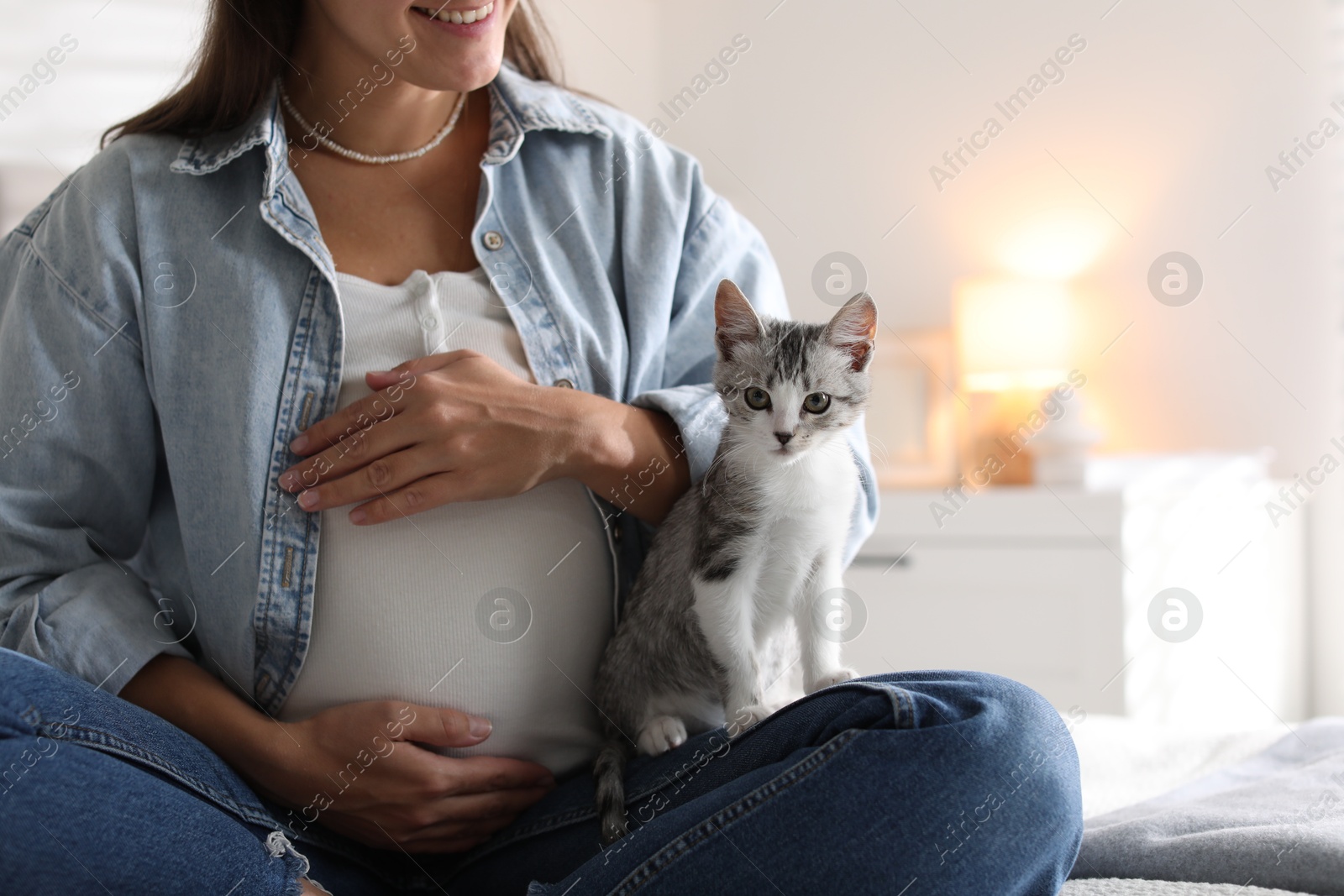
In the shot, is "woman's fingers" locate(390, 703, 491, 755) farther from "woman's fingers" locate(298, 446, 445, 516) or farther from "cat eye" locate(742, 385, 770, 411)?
"cat eye" locate(742, 385, 770, 411)

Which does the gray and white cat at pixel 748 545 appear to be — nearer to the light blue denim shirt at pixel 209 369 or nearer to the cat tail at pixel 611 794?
the cat tail at pixel 611 794

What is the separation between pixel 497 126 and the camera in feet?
4.35

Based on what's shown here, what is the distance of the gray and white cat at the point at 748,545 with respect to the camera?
1.06 metres

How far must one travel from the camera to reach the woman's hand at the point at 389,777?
1015mm

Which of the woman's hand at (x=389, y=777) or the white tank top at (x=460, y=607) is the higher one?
the white tank top at (x=460, y=607)

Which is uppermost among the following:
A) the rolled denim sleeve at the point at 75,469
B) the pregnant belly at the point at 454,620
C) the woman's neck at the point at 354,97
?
the woman's neck at the point at 354,97

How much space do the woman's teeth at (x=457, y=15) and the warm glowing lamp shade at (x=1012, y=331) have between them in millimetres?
2208

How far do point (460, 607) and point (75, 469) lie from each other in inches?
18.4

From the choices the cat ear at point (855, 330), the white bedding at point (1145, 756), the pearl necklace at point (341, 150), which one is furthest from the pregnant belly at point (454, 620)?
the white bedding at point (1145, 756)

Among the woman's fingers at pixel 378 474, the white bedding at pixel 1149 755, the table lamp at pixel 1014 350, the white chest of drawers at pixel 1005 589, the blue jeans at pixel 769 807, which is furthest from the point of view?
the table lamp at pixel 1014 350

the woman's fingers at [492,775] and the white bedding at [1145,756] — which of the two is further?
the white bedding at [1145,756]

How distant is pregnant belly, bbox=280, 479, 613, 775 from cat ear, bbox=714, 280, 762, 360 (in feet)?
0.94

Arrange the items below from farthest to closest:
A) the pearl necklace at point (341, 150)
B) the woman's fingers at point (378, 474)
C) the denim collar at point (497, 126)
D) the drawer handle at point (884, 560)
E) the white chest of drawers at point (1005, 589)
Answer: the drawer handle at point (884, 560)
the white chest of drawers at point (1005, 589)
the pearl necklace at point (341, 150)
the denim collar at point (497, 126)
the woman's fingers at point (378, 474)

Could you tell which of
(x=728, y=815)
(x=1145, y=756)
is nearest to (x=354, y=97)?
(x=728, y=815)
